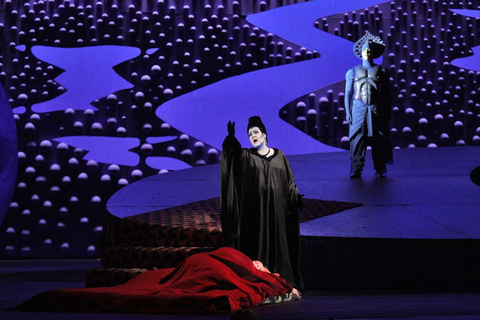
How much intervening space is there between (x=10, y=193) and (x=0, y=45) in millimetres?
2017

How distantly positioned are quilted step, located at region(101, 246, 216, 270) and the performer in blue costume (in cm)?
280

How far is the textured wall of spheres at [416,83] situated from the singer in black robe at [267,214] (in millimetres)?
4525

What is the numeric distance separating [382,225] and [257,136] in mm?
1237

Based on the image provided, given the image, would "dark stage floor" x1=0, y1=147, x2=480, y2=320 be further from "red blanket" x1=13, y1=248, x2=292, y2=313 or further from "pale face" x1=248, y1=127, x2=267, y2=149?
"pale face" x1=248, y1=127, x2=267, y2=149

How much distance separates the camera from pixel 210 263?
4.21 metres

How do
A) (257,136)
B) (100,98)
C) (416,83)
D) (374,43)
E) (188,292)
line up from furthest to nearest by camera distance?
(416,83) → (100,98) → (374,43) → (257,136) → (188,292)

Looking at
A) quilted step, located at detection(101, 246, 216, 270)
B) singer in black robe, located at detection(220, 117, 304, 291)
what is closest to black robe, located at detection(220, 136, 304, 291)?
singer in black robe, located at detection(220, 117, 304, 291)

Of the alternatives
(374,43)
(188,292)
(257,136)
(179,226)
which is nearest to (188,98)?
(374,43)

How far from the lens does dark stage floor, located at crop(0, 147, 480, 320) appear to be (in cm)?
383

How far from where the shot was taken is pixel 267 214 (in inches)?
191

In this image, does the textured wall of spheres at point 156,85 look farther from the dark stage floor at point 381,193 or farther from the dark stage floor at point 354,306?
the dark stage floor at point 354,306

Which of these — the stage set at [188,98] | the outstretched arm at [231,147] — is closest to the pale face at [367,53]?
the stage set at [188,98]

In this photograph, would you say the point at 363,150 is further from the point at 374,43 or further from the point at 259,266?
the point at 259,266

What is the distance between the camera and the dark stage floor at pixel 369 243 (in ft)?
12.6
